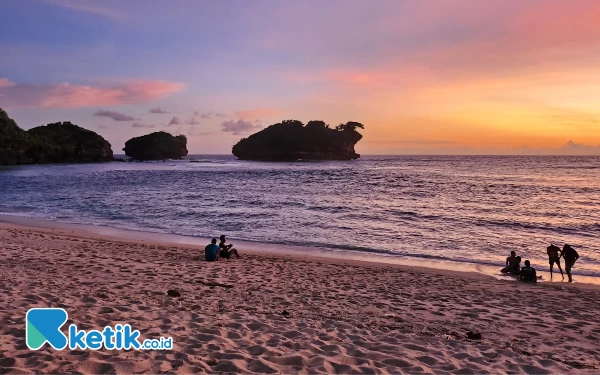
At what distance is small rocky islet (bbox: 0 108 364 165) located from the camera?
461 ft

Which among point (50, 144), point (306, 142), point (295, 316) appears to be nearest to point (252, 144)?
point (306, 142)

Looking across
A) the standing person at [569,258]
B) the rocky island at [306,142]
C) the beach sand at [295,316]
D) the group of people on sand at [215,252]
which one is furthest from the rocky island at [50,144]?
the standing person at [569,258]

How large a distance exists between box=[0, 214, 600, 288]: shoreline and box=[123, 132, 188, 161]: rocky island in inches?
6734

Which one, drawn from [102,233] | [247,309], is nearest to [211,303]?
[247,309]

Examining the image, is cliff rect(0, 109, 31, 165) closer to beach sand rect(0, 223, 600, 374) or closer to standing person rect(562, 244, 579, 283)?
beach sand rect(0, 223, 600, 374)

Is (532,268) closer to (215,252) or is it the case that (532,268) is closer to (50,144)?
(215,252)

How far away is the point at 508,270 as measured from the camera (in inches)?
551

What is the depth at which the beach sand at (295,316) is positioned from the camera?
18.4 feet

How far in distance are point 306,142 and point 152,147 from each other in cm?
7167

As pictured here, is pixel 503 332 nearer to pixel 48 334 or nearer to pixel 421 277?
pixel 421 277

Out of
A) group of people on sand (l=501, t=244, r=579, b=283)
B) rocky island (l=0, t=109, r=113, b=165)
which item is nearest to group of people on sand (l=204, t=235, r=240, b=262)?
group of people on sand (l=501, t=244, r=579, b=283)

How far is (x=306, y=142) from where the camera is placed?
17775cm

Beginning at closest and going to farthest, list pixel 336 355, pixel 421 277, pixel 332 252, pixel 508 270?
1. pixel 336 355
2. pixel 421 277
3. pixel 508 270
4. pixel 332 252

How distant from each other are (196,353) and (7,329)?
2974 mm
